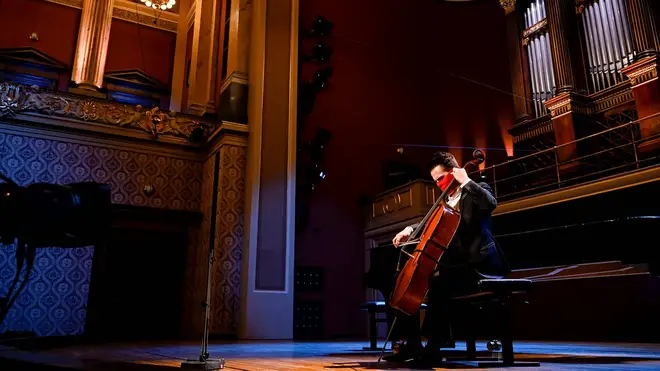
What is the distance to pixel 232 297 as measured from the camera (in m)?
6.60

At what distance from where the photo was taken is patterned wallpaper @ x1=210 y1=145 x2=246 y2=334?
21.3 ft

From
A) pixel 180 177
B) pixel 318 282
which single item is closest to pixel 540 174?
pixel 318 282

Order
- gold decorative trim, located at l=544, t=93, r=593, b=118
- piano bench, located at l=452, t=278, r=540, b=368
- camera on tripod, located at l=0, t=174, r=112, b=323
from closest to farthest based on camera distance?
camera on tripod, located at l=0, t=174, r=112, b=323, piano bench, located at l=452, t=278, r=540, b=368, gold decorative trim, located at l=544, t=93, r=593, b=118

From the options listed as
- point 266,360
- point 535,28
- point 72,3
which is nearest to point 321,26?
point 535,28

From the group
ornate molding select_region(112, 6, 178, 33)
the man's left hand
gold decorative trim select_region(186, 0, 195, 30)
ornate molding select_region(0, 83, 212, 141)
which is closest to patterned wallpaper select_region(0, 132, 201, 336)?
ornate molding select_region(0, 83, 212, 141)

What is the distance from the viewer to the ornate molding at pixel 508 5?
999 cm

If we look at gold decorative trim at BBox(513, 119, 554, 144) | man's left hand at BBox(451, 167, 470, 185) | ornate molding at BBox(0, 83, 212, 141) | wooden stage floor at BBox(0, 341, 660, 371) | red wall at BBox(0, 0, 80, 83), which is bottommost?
wooden stage floor at BBox(0, 341, 660, 371)

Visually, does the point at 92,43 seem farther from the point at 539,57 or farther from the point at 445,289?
the point at 445,289

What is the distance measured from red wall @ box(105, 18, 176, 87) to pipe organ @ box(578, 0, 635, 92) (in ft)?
26.6

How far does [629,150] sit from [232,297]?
615cm

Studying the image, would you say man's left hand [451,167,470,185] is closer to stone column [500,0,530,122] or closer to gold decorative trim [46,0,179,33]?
stone column [500,0,530,122]

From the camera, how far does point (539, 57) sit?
939cm

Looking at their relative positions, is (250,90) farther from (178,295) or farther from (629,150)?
(629,150)

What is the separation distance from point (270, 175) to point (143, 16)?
574 cm
